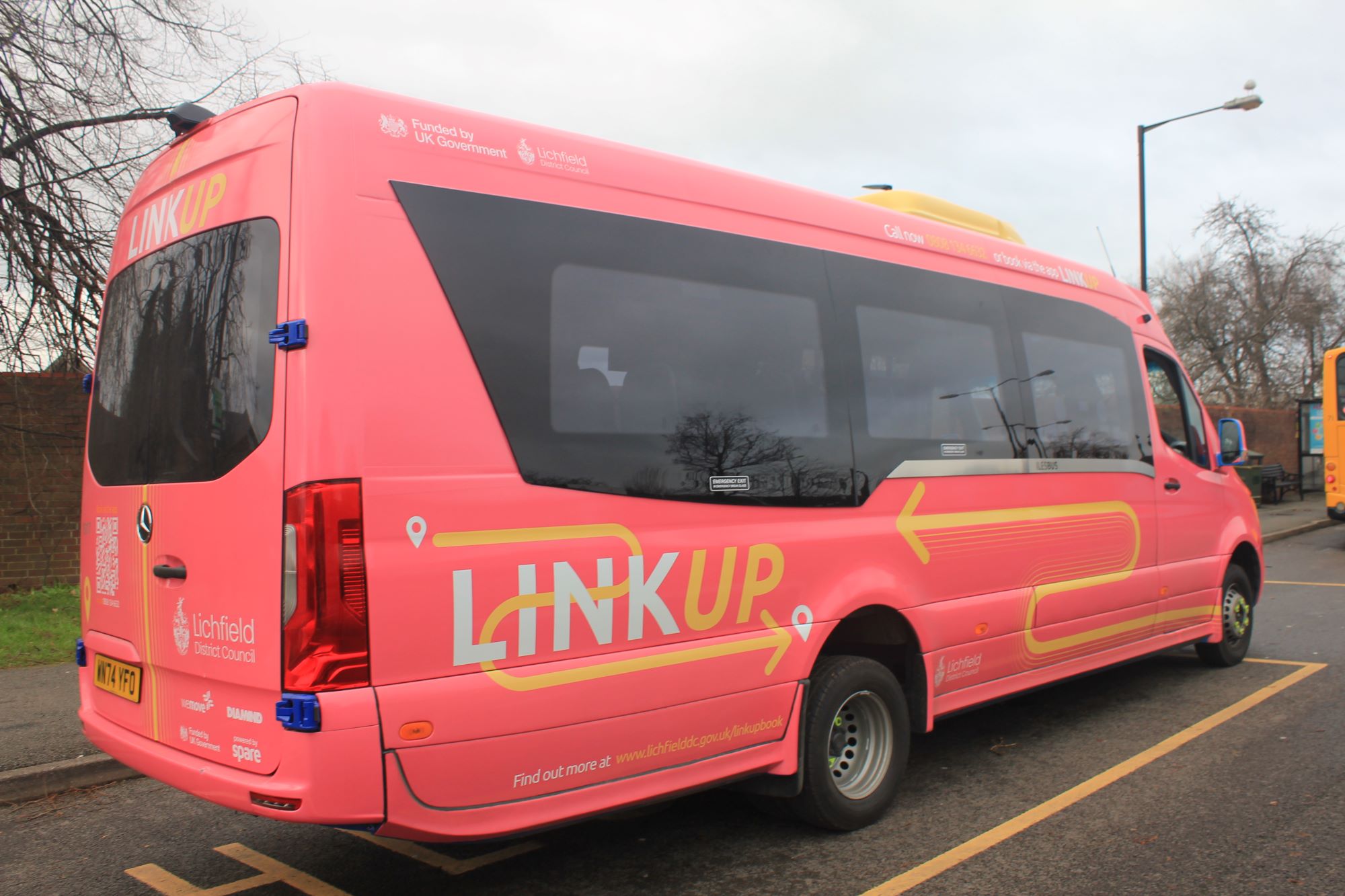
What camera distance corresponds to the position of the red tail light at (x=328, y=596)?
2.97m

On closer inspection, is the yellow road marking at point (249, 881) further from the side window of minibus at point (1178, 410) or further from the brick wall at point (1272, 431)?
the brick wall at point (1272, 431)

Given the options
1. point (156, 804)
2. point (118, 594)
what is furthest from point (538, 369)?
point (156, 804)

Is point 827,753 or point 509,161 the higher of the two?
point 509,161

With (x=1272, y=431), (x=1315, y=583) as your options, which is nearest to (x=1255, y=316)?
(x=1272, y=431)

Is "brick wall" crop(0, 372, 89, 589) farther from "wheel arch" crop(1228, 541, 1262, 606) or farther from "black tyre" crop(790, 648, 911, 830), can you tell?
"wheel arch" crop(1228, 541, 1262, 606)

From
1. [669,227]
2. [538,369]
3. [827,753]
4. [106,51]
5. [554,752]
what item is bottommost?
[827,753]

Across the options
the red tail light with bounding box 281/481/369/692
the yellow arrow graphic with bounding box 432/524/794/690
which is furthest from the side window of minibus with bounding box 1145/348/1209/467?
the red tail light with bounding box 281/481/369/692

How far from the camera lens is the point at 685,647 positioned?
3.76m

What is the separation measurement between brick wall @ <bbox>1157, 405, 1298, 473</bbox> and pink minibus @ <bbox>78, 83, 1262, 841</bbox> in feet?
81.8

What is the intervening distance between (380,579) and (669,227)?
5.92 ft

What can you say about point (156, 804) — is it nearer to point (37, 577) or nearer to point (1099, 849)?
point (1099, 849)

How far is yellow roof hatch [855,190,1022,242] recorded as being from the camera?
584cm

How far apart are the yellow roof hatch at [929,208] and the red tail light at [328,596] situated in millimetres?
3736

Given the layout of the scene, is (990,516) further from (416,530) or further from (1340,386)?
(1340,386)
